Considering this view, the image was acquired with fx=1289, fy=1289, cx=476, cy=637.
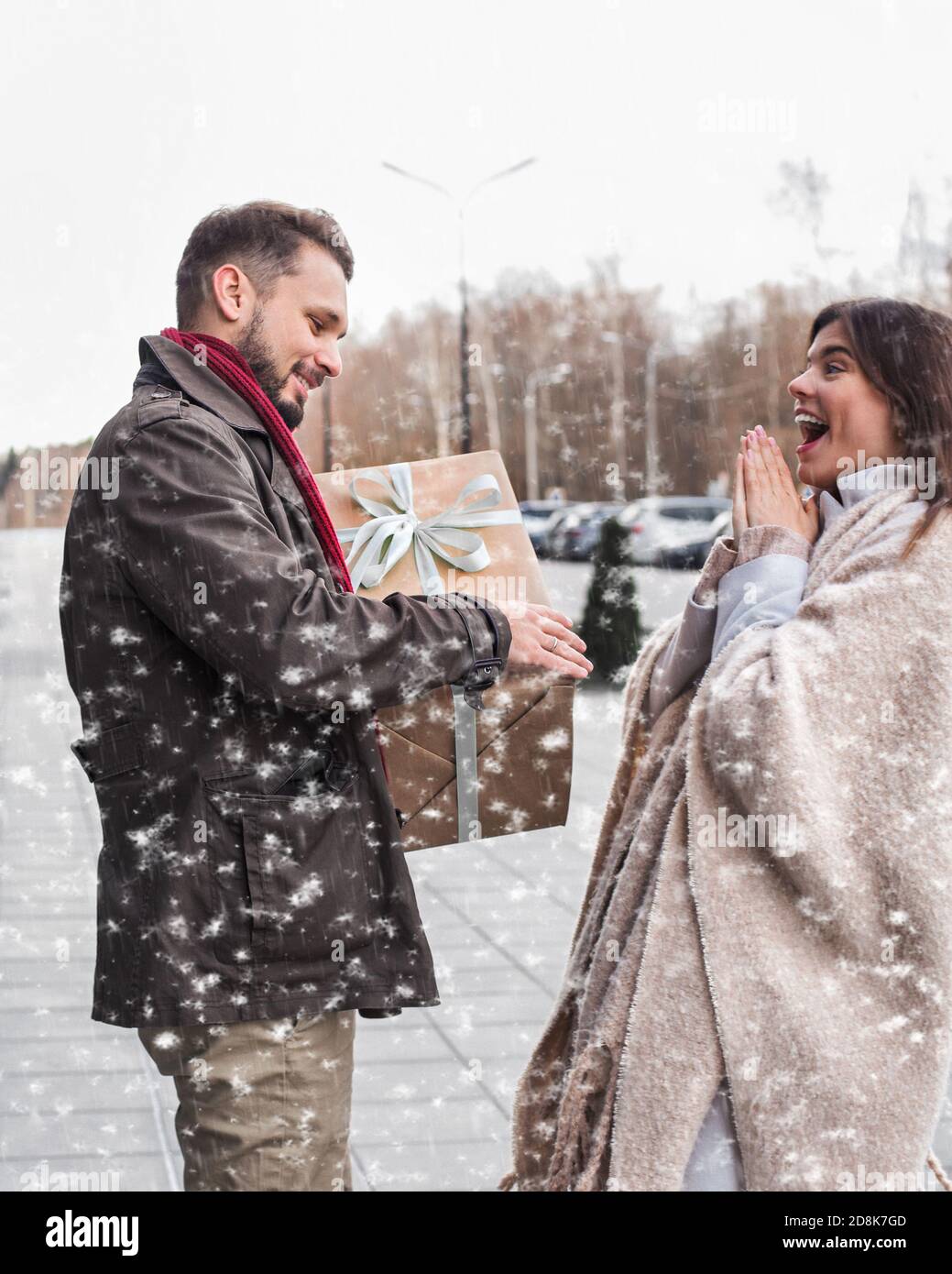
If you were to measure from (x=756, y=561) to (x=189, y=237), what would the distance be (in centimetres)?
97

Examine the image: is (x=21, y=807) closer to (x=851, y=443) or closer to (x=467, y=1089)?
(x=467, y=1089)

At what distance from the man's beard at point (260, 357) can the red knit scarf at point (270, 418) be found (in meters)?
0.01

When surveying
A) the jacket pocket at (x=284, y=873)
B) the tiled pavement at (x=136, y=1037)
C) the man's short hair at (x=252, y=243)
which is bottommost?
the tiled pavement at (x=136, y=1037)

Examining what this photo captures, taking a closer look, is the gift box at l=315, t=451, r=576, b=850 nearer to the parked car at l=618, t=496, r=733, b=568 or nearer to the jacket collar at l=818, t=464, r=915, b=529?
the jacket collar at l=818, t=464, r=915, b=529

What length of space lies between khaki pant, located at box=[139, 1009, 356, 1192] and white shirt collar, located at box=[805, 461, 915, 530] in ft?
3.41

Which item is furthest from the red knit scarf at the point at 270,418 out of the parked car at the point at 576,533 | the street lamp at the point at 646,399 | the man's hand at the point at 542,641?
the parked car at the point at 576,533

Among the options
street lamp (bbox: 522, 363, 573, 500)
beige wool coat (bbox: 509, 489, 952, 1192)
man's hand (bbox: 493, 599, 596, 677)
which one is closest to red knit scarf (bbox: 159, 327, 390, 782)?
man's hand (bbox: 493, 599, 596, 677)

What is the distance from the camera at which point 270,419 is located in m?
1.85

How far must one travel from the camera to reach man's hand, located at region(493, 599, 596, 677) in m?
1.84

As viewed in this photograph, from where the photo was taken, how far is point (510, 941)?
4.07m

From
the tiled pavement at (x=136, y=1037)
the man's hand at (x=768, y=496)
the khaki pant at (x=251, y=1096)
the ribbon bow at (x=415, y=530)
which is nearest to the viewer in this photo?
the khaki pant at (x=251, y=1096)

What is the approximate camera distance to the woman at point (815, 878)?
1.67m

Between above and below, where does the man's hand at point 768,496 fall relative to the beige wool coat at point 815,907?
above

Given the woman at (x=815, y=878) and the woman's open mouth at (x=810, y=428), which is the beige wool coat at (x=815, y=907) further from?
the woman's open mouth at (x=810, y=428)
